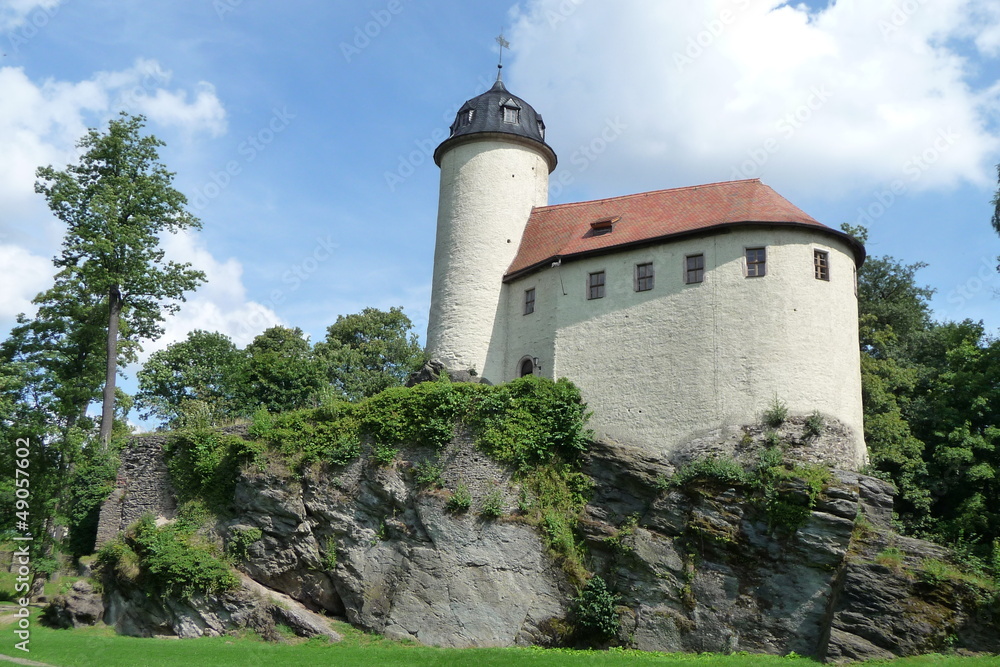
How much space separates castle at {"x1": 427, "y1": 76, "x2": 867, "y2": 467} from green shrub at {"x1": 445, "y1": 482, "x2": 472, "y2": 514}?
180 inches

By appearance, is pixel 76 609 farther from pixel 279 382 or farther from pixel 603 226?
pixel 603 226

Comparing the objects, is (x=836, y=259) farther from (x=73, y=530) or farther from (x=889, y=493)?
(x=73, y=530)

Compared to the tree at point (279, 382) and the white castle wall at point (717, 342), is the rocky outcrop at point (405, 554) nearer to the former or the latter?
the white castle wall at point (717, 342)

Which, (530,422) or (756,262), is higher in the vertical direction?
(756,262)

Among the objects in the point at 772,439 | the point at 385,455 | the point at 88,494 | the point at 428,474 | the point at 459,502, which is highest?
the point at 772,439

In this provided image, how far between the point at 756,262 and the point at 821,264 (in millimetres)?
1976

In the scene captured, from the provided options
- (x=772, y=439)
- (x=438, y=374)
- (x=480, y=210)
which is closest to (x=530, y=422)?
(x=438, y=374)

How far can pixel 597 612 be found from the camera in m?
21.7

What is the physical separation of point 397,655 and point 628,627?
18.7 feet

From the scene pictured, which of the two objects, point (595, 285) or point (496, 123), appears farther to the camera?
point (496, 123)

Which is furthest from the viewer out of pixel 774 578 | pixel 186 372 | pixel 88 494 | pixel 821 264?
pixel 186 372

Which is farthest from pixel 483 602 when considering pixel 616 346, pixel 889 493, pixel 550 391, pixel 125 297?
pixel 125 297

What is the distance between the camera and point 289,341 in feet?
146

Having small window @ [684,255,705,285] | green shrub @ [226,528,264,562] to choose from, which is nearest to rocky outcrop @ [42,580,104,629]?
green shrub @ [226,528,264,562]
